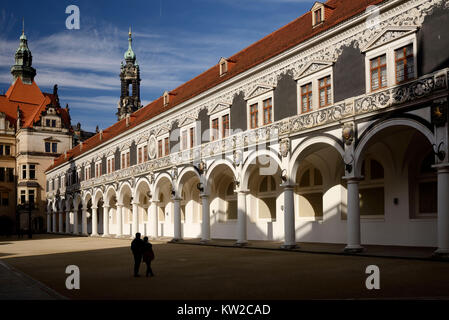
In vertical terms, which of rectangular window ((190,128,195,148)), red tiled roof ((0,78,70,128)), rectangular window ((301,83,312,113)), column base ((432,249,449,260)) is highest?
red tiled roof ((0,78,70,128))

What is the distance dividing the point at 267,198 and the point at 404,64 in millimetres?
13107

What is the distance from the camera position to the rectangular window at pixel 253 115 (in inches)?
979

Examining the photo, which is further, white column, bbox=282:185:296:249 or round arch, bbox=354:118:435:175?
white column, bbox=282:185:296:249

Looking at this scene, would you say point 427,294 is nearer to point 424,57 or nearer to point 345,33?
point 424,57

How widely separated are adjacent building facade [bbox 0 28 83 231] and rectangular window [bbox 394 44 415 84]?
5589cm

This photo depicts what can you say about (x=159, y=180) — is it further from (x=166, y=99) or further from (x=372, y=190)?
(x=372, y=190)

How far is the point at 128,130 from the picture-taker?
131 ft

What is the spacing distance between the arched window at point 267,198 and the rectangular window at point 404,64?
11.6 metres

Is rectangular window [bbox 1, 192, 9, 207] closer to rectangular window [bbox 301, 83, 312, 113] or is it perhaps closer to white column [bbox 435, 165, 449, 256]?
rectangular window [bbox 301, 83, 312, 113]

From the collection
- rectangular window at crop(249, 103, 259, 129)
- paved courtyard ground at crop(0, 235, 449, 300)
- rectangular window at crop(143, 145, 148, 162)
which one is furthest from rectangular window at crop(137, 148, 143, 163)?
paved courtyard ground at crop(0, 235, 449, 300)

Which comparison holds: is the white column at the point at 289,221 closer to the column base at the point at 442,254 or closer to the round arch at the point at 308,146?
the round arch at the point at 308,146

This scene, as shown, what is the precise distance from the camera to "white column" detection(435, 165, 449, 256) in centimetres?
1498

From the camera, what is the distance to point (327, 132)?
19.7 meters

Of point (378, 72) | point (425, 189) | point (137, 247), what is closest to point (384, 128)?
point (378, 72)
